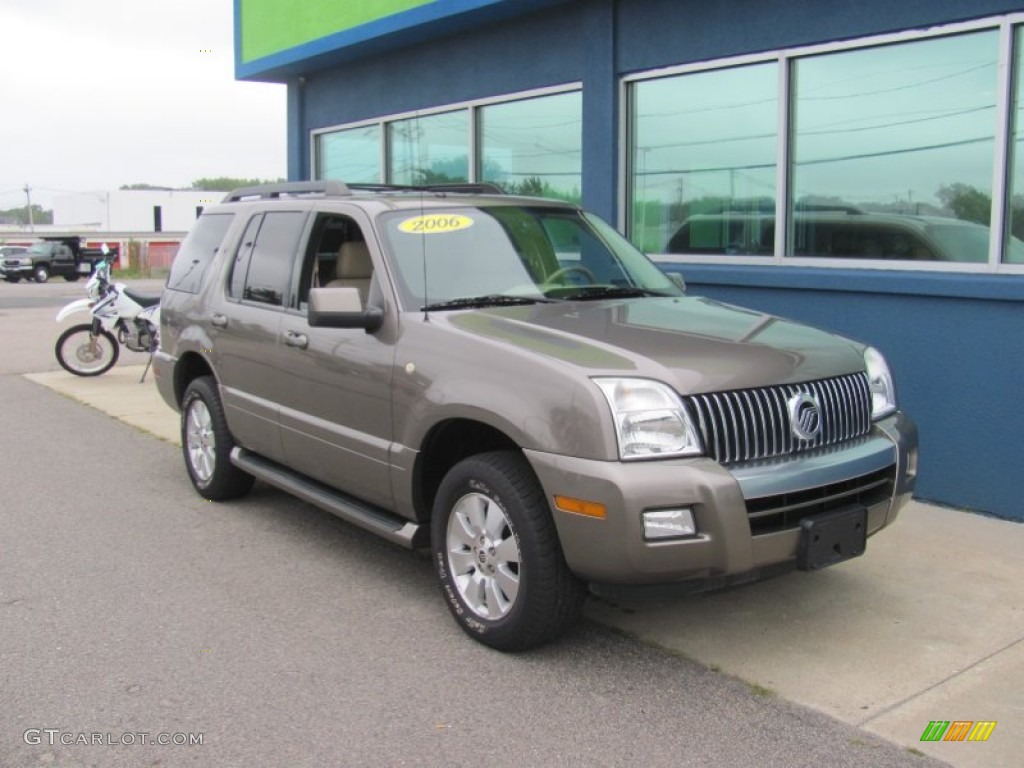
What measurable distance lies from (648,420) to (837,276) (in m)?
3.78

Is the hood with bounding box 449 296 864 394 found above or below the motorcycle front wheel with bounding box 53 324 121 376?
above

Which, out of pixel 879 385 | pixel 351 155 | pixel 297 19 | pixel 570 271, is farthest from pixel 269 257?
pixel 297 19

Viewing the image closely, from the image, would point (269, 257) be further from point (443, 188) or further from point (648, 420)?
point (648, 420)

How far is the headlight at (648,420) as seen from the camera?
385cm

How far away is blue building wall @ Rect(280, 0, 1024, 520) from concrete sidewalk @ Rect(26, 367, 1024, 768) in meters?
0.70

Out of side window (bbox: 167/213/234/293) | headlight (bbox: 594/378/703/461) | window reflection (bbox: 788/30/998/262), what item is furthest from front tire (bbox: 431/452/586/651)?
window reflection (bbox: 788/30/998/262)

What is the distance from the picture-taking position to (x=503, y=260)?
17.3 ft

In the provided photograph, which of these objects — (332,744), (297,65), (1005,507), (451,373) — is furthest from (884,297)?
(297,65)

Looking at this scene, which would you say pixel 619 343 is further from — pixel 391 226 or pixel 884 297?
pixel 884 297

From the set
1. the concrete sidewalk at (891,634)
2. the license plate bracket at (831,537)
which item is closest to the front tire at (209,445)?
the concrete sidewalk at (891,634)

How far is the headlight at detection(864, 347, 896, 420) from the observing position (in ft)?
15.7

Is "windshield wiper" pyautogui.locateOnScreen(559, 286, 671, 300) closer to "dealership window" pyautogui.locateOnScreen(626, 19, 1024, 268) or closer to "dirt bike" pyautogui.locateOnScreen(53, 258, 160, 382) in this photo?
"dealership window" pyautogui.locateOnScreen(626, 19, 1024, 268)

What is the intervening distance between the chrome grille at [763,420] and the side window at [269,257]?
282 cm

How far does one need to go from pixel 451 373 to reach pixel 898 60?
439 centimetres
